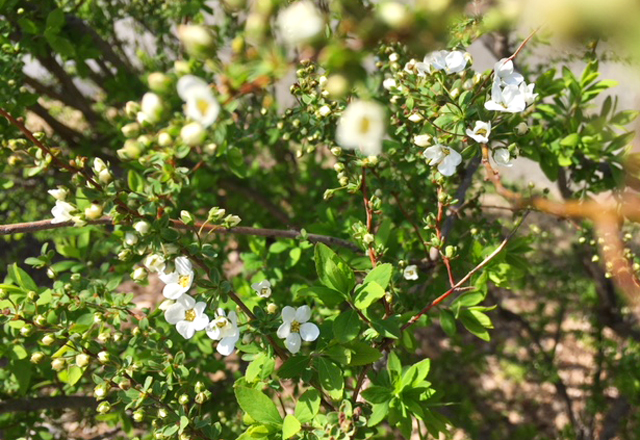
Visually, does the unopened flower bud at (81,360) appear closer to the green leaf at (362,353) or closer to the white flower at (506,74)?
the green leaf at (362,353)

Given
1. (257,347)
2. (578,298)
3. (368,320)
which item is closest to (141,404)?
(257,347)

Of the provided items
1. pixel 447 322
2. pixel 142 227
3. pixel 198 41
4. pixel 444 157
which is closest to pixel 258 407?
pixel 142 227

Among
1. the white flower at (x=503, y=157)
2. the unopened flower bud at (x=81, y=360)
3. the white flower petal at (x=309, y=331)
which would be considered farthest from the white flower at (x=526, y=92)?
the unopened flower bud at (x=81, y=360)

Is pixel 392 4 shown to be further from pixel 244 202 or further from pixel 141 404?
pixel 244 202

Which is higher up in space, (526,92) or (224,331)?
(526,92)

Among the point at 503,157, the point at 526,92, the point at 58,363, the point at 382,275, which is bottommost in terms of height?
the point at 58,363

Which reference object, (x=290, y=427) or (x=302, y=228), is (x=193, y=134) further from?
(x=302, y=228)
